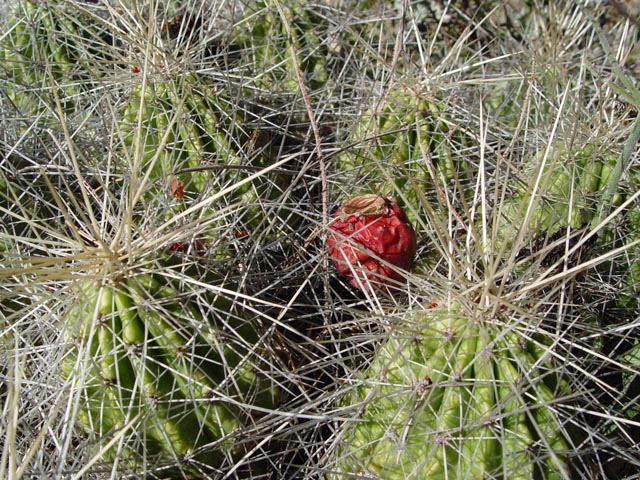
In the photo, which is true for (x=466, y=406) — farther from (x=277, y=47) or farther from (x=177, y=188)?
(x=277, y=47)

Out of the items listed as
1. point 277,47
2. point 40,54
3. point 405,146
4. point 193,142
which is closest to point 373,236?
point 405,146

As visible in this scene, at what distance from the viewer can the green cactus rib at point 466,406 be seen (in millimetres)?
988

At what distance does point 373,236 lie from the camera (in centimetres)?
127

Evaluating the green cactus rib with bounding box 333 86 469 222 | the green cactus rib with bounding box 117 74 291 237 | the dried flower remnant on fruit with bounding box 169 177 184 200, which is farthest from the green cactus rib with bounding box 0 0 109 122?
the green cactus rib with bounding box 333 86 469 222

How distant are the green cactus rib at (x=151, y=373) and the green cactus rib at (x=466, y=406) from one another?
0.76 feet

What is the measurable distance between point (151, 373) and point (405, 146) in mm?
724

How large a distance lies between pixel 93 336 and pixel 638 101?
37.1 inches

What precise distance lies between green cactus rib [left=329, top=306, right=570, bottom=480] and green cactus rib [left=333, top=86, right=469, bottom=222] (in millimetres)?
449

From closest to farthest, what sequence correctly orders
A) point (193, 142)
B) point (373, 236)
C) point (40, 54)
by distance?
point (373, 236) < point (193, 142) < point (40, 54)

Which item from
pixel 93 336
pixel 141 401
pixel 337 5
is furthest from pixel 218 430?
pixel 337 5

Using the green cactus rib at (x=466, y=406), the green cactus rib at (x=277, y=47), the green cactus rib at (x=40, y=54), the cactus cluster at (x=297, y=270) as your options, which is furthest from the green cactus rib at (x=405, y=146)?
the green cactus rib at (x=40, y=54)

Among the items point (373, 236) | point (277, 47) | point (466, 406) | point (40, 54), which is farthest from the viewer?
point (277, 47)

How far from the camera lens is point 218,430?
3.75ft

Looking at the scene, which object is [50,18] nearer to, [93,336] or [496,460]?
[93,336]
